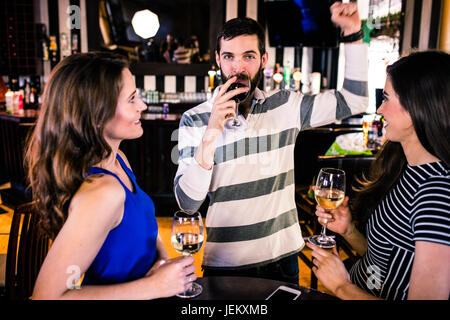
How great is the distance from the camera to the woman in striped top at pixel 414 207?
1.14 m

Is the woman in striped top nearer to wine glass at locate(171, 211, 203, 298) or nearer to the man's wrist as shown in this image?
the man's wrist

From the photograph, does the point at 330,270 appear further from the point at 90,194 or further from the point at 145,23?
the point at 145,23

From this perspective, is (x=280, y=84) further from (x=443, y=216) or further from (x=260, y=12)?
(x=443, y=216)

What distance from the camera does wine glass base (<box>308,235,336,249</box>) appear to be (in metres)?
1.52

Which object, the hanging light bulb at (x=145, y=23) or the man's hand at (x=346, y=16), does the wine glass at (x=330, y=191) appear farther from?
the hanging light bulb at (x=145, y=23)

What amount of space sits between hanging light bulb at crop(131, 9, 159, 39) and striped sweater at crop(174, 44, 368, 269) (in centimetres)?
552

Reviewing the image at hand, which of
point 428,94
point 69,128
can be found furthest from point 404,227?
point 69,128

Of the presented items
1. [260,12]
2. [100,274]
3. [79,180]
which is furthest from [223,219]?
[260,12]

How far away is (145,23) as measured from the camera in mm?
6797

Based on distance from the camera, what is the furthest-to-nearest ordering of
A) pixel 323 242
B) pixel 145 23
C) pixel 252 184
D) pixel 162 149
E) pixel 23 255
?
pixel 145 23 < pixel 162 149 < pixel 23 255 < pixel 252 184 < pixel 323 242

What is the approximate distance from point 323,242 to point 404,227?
32 cm

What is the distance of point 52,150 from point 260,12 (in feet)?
19.2

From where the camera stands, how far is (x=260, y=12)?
6516mm

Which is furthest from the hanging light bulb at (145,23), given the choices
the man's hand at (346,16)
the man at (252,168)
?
the man's hand at (346,16)
